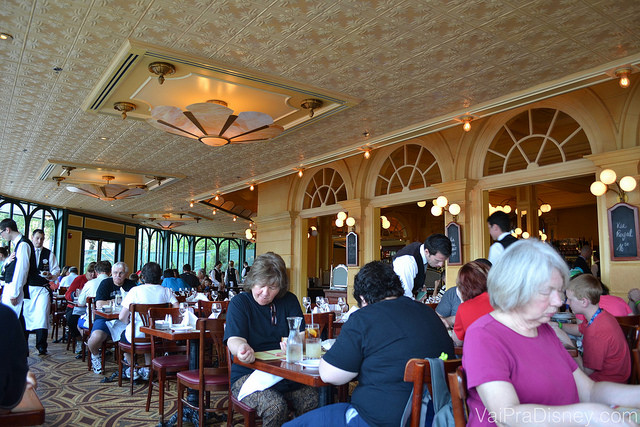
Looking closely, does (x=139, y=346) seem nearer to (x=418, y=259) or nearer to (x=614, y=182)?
(x=418, y=259)

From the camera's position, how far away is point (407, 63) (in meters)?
5.00

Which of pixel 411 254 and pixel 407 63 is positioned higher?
pixel 407 63

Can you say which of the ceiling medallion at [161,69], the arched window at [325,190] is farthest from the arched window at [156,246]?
the ceiling medallion at [161,69]

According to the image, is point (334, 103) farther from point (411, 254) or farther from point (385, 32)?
point (411, 254)

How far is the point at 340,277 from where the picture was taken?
10.6 m

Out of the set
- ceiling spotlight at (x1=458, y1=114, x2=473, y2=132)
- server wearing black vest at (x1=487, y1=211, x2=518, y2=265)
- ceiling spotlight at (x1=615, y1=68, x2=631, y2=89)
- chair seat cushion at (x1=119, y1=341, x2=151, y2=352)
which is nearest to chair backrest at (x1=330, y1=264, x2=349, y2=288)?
ceiling spotlight at (x1=458, y1=114, x2=473, y2=132)

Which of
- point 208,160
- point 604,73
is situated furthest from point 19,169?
point 604,73

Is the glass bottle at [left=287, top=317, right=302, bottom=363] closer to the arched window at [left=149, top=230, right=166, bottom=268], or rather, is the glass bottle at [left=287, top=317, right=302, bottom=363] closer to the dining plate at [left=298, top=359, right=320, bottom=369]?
the dining plate at [left=298, top=359, right=320, bottom=369]

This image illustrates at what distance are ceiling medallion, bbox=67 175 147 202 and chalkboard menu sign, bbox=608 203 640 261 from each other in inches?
400

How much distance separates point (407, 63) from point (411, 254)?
6.53ft

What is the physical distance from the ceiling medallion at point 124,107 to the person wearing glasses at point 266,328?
4077 mm

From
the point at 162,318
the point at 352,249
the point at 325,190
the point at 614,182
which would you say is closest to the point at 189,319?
the point at 162,318

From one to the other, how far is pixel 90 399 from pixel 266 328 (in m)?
2.77

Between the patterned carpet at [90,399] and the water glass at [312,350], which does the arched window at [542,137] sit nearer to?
the water glass at [312,350]
